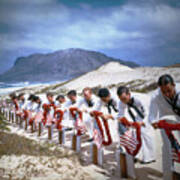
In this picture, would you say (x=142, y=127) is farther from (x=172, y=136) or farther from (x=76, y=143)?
(x=76, y=143)

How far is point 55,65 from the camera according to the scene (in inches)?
4235

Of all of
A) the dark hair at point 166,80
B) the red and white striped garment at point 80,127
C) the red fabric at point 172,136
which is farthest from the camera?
the red and white striped garment at point 80,127

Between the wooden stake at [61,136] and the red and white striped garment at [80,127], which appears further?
the wooden stake at [61,136]

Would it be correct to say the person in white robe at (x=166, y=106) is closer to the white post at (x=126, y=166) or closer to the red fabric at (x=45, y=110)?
the white post at (x=126, y=166)

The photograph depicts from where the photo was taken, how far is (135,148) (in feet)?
10.6

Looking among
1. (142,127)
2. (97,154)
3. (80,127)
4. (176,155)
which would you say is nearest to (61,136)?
(80,127)

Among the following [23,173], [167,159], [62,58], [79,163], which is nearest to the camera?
[167,159]

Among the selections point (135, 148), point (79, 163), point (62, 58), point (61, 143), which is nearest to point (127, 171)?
point (135, 148)

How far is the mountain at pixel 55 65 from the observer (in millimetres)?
94900

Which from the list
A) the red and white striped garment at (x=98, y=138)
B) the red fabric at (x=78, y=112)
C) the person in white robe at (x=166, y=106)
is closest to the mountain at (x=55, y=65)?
the red fabric at (x=78, y=112)

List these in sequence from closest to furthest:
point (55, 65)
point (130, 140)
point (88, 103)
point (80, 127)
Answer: point (130, 140), point (80, 127), point (88, 103), point (55, 65)

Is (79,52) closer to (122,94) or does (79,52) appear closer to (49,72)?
(49,72)

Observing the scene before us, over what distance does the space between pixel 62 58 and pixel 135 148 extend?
116m

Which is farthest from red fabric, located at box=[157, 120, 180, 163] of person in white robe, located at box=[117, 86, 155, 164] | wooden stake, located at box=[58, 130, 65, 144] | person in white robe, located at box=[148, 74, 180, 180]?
wooden stake, located at box=[58, 130, 65, 144]
